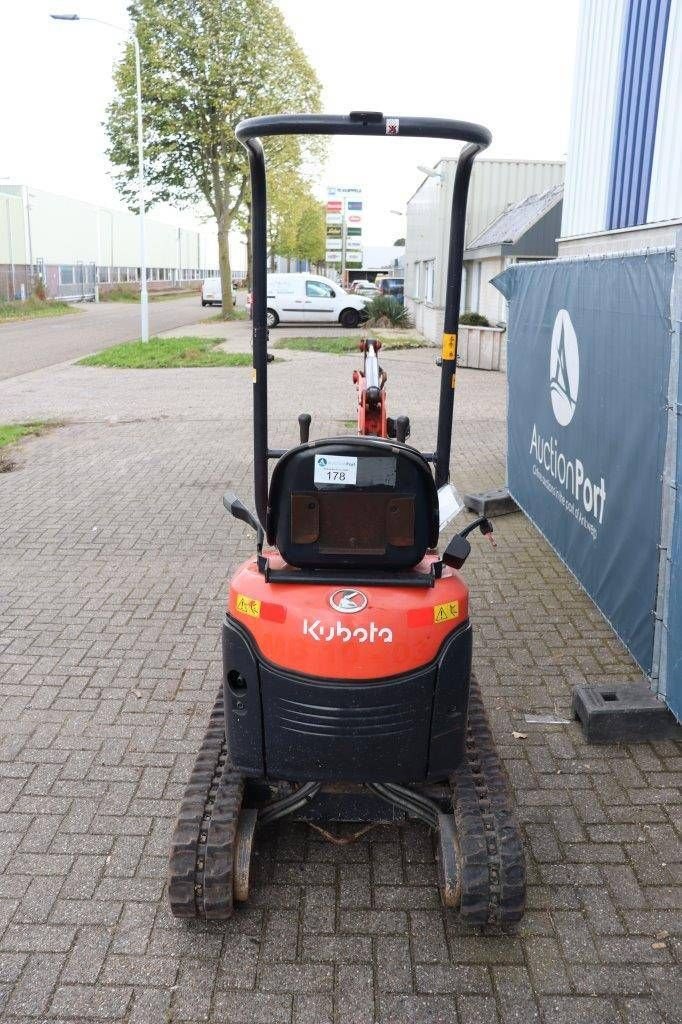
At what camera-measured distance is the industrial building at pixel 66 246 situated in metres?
53.1

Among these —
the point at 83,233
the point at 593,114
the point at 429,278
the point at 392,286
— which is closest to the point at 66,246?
the point at 83,233

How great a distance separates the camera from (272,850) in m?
3.83

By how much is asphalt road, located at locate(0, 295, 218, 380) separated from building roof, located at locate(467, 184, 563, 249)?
439 inches

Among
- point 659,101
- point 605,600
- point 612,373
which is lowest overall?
point 605,600

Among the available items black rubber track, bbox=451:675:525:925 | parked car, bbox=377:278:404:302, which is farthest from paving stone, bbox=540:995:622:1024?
parked car, bbox=377:278:404:302

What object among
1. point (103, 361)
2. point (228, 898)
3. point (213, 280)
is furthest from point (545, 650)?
point (213, 280)

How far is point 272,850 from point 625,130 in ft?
29.1

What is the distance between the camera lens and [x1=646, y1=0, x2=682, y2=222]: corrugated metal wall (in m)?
8.70

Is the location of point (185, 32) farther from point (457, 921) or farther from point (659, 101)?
point (457, 921)

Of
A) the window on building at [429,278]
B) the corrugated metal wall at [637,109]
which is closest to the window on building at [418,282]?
the window on building at [429,278]

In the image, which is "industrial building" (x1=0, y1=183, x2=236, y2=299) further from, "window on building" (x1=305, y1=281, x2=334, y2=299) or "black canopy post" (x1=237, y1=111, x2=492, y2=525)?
"black canopy post" (x1=237, y1=111, x2=492, y2=525)

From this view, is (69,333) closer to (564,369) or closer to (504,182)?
(504,182)

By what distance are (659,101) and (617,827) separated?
7.69 m

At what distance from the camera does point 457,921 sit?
135 inches
